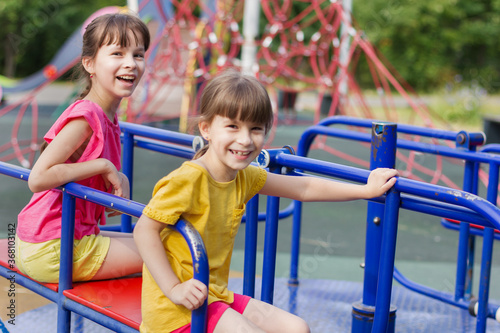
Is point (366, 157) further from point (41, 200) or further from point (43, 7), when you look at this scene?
point (43, 7)

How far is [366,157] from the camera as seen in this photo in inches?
311

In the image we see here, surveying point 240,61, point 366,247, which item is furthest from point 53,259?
point 240,61

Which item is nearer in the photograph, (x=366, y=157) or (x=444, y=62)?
(x=366, y=157)

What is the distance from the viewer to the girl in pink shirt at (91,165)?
5.65ft

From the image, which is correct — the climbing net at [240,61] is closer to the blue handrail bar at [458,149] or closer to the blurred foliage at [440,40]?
the blue handrail bar at [458,149]

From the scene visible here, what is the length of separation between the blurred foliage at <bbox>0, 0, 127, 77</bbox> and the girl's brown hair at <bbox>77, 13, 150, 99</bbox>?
17.3 meters

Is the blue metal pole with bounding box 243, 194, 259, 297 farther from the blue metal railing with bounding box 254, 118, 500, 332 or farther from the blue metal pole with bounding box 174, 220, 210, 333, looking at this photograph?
the blue metal pole with bounding box 174, 220, 210, 333

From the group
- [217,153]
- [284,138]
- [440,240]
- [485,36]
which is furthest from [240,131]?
[485,36]

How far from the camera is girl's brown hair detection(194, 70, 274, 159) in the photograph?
147 cm

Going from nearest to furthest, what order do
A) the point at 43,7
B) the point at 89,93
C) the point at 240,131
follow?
the point at 240,131 → the point at 89,93 → the point at 43,7

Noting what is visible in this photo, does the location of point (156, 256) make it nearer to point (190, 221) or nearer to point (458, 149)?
point (190, 221)

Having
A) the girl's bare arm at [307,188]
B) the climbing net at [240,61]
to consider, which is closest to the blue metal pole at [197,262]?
the girl's bare arm at [307,188]

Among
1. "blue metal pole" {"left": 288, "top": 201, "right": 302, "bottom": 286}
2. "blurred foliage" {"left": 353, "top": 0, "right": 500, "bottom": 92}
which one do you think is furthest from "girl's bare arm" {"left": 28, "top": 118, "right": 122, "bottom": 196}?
"blurred foliage" {"left": 353, "top": 0, "right": 500, "bottom": 92}

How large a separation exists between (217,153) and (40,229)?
0.64 metres
